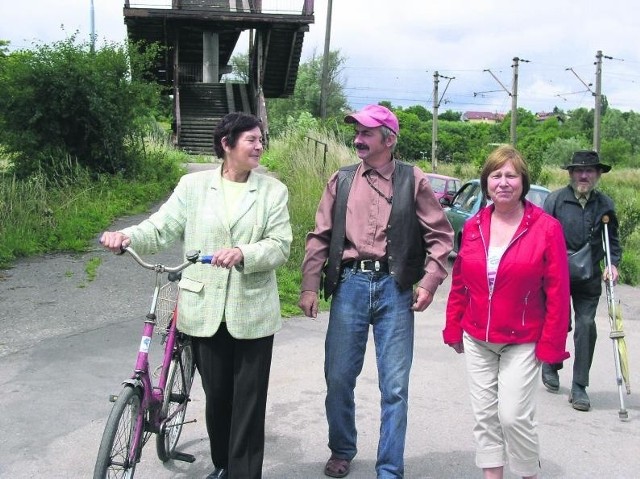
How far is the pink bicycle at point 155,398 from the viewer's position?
129 inches

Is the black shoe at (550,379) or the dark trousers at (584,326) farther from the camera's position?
the black shoe at (550,379)

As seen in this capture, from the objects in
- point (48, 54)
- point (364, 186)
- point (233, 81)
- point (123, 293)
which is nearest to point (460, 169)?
point (233, 81)

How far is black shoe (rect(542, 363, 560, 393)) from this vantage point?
5.84m

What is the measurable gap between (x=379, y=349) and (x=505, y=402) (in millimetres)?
761

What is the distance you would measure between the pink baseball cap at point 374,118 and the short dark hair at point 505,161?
562mm

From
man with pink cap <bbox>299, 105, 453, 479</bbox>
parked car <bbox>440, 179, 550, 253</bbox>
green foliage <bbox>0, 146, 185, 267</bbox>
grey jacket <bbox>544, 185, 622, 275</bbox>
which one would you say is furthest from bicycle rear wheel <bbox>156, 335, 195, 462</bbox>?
parked car <bbox>440, 179, 550, 253</bbox>

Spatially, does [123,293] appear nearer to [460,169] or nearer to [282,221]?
[282,221]

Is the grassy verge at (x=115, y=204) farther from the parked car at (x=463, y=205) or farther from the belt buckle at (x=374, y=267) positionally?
the belt buckle at (x=374, y=267)

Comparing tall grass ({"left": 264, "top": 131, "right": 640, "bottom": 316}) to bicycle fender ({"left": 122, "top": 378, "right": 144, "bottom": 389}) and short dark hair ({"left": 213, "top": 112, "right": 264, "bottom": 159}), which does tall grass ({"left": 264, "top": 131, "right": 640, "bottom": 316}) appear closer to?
short dark hair ({"left": 213, "top": 112, "right": 264, "bottom": 159})

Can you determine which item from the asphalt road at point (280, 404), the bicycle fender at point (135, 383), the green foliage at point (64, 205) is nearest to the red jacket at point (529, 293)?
the asphalt road at point (280, 404)

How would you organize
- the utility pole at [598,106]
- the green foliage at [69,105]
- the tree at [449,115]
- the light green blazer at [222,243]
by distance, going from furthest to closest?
1. the tree at [449,115]
2. the utility pole at [598,106]
3. the green foliage at [69,105]
4. the light green blazer at [222,243]

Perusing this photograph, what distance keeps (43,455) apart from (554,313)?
9.73 feet

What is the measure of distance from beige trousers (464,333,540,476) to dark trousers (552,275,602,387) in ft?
6.63

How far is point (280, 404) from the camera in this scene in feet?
17.3
